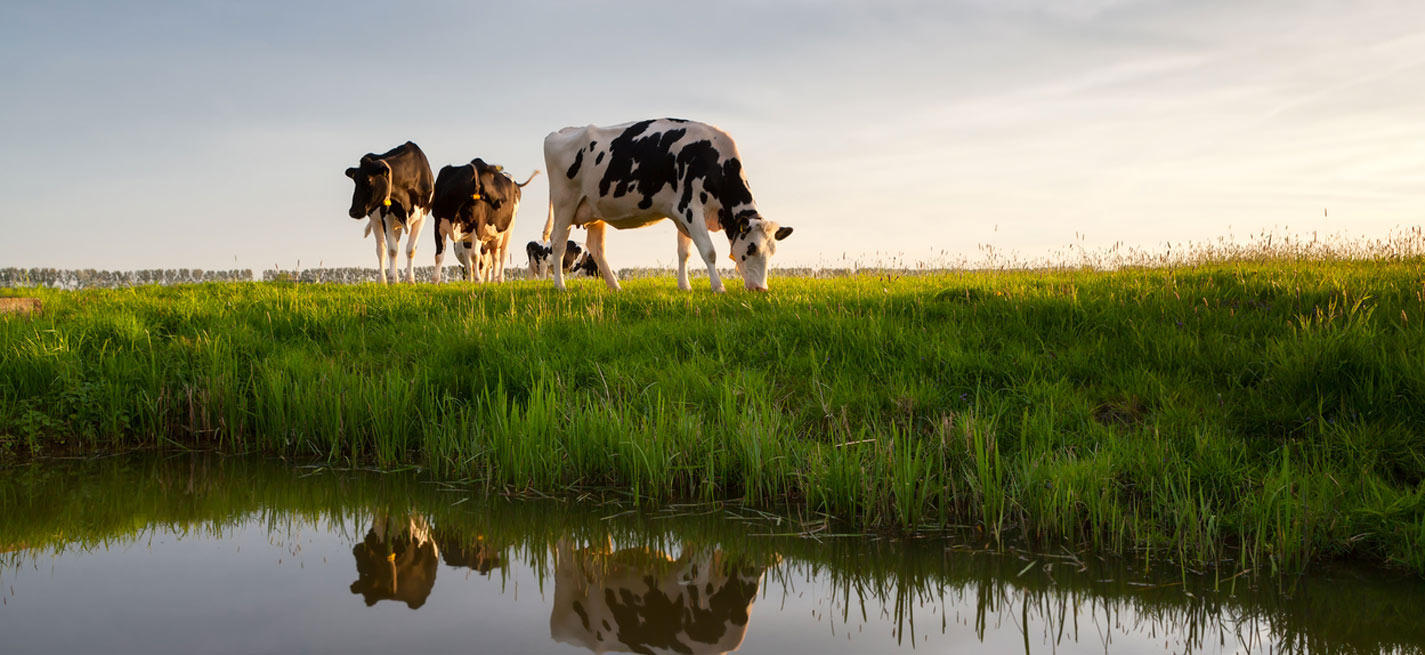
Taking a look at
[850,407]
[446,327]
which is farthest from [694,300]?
[850,407]

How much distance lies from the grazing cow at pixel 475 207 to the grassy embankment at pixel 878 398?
9060 mm

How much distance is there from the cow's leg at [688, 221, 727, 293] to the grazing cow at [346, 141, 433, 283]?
22.4 feet

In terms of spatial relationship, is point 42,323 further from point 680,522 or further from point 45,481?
point 680,522

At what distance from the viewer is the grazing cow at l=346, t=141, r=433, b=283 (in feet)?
55.4

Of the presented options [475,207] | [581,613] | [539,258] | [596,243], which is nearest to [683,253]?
[596,243]

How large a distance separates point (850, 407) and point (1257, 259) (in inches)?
420

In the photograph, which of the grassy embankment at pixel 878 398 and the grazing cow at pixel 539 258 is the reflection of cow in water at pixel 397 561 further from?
the grazing cow at pixel 539 258

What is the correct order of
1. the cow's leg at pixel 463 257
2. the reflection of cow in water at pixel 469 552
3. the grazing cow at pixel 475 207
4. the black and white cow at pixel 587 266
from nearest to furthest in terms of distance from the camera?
1. the reflection of cow in water at pixel 469 552
2. the grazing cow at pixel 475 207
3. the cow's leg at pixel 463 257
4. the black and white cow at pixel 587 266

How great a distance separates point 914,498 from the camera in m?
4.94

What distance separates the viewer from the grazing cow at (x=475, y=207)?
19156 mm

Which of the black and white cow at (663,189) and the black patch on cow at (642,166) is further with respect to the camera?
the black patch on cow at (642,166)

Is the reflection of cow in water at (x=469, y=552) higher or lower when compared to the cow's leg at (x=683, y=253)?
lower

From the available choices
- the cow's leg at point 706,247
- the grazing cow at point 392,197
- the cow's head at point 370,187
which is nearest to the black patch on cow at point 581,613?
the cow's leg at point 706,247

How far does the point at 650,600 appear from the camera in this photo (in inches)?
146
